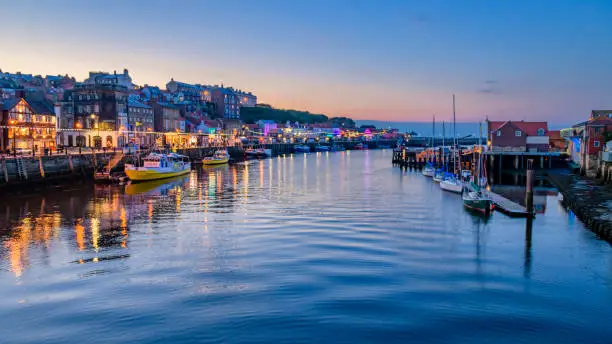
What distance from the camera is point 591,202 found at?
104ft

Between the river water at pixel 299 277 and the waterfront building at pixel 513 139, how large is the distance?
42937 millimetres

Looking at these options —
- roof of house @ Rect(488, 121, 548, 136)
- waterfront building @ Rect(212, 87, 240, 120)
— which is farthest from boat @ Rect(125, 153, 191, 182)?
waterfront building @ Rect(212, 87, 240, 120)

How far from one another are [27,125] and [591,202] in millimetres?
64807

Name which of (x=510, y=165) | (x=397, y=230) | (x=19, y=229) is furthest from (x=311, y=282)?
(x=510, y=165)

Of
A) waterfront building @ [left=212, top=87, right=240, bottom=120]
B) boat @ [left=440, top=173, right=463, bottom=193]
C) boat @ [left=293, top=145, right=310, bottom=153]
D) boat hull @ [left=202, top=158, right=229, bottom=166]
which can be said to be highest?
waterfront building @ [left=212, top=87, right=240, bottom=120]

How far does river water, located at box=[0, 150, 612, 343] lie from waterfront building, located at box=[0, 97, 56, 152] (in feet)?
115

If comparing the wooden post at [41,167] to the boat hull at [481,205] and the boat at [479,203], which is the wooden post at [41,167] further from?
the boat hull at [481,205]

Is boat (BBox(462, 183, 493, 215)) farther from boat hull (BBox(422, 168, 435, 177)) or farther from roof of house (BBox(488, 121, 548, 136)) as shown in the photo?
roof of house (BBox(488, 121, 548, 136))

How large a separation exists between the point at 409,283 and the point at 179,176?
154 ft

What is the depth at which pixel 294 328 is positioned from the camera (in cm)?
1311

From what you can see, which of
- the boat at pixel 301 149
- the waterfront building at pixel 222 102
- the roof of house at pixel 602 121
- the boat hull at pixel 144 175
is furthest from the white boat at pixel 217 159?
the waterfront building at pixel 222 102

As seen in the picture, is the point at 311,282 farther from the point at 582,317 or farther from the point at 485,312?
the point at 582,317

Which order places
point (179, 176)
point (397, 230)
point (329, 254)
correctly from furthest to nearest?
point (179, 176)
point (397, 230)
point (329, 254)

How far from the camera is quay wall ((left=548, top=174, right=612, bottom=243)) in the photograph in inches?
978
